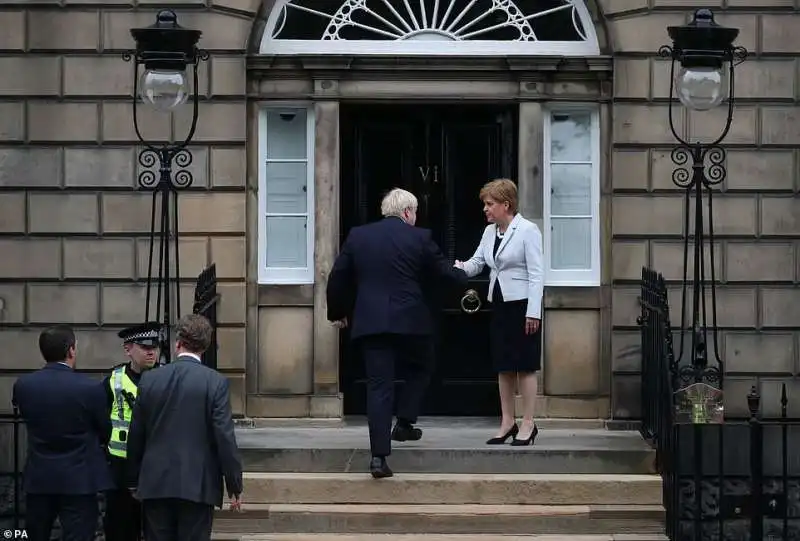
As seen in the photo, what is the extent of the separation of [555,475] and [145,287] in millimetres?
3716

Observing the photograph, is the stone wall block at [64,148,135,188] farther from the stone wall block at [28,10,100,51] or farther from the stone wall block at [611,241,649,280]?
the stone wall block at [611,241,649,280]

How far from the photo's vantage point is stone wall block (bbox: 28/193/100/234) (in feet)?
43.8

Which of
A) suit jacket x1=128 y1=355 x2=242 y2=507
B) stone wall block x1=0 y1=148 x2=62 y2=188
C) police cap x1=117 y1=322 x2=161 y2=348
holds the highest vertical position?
stone wall block x1=0 y1=148 x2=62 y2=188

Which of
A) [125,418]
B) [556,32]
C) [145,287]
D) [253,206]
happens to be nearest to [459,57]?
[556,32]

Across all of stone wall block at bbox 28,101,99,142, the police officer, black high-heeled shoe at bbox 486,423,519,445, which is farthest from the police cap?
stone wall block at bbox 28,101,99,142

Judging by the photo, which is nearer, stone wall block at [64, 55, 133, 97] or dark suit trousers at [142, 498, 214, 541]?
dark suit trousers at [142, 498, 214, 541]

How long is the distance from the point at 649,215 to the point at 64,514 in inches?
217

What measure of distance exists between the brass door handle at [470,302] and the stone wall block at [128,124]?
2.58 metres

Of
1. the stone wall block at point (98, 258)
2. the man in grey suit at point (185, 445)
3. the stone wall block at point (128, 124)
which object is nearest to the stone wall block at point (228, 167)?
the stone wall block at point (128, 124)

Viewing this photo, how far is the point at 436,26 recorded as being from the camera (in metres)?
13.6

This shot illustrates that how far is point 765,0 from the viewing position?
13.3 meters

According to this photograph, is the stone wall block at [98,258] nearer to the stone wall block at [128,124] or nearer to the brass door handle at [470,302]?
the stone wall block at [128,124]

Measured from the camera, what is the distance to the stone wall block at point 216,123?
43.6 ft

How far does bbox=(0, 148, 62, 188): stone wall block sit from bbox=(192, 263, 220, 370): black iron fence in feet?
4.78
